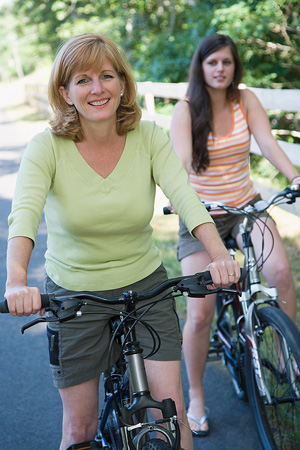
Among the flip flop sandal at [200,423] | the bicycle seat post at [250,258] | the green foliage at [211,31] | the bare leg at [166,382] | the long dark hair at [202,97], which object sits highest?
the green foliage at [211,31]

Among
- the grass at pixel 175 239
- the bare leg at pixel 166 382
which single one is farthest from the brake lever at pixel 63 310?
the grass at pixel 175 239

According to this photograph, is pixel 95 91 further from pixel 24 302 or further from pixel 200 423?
pixel 200 423

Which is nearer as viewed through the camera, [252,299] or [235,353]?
[252,299]

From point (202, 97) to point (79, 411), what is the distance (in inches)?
87.7

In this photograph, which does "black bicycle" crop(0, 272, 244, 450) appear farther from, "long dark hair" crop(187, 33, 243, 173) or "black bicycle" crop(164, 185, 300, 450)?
"long dark hair" crop(187, 33, 243, 173)

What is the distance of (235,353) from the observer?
155 inches

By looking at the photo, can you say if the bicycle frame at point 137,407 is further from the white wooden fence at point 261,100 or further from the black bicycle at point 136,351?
the white wooden fence at point 261,100

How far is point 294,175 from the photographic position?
3.70 meters

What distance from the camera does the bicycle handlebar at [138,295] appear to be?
83.9 inches

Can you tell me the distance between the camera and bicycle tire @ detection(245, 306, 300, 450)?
3.07m

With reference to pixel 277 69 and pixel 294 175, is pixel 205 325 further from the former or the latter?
pixel 277 69

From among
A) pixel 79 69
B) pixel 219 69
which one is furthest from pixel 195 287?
pixel 219 69

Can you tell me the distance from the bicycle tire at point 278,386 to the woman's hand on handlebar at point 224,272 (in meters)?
0.82

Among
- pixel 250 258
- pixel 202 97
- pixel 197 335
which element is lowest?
pixel 197 335
